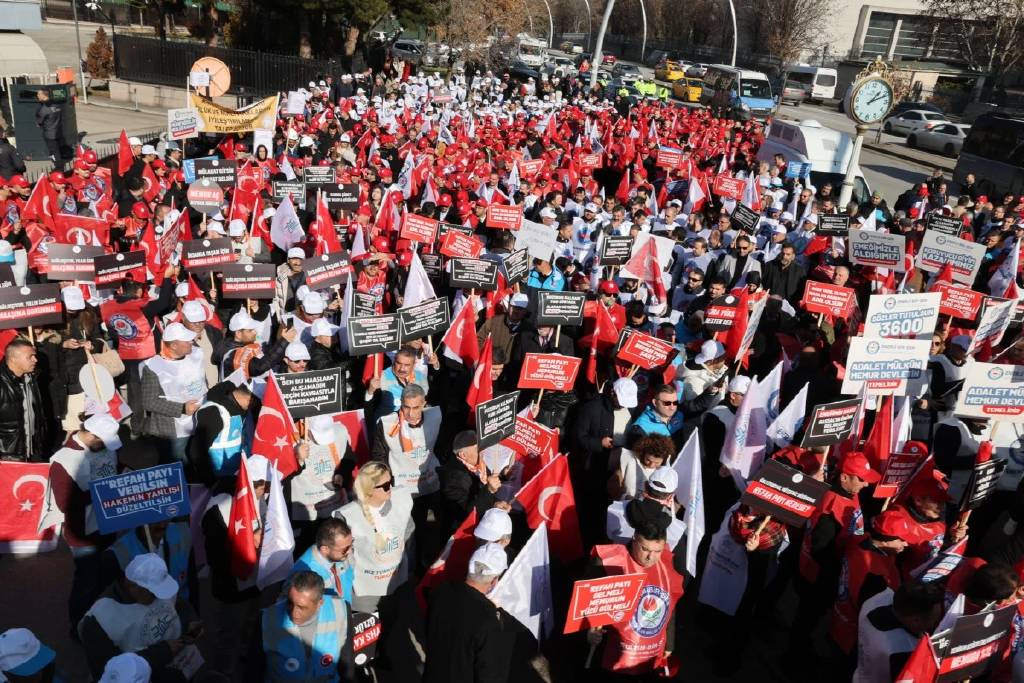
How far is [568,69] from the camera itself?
49.0m

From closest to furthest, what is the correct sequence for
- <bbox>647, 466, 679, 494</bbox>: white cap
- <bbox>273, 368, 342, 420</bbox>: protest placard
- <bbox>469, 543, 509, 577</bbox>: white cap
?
<bbox>469, 543, 509, 577</bbox>: white cap
<bbox>647, 466, 679, 494</bbox>: white cap
<bbox>273, 368, 342, 420</bbox>: protest placard

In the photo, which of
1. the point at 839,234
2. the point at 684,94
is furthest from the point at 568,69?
the point at 839,234

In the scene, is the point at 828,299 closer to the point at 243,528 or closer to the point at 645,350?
the point at 645,350

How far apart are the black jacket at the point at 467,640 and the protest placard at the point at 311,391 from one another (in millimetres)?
2169

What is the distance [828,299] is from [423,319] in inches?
174

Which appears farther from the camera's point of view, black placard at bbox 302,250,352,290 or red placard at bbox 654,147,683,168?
red placard at bbox 654,147,683,168

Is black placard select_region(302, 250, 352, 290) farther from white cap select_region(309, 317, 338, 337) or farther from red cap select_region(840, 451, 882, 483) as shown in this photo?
red cap select_region(840, 451, 882, 483)

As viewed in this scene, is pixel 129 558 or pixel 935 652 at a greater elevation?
pixel 935 652

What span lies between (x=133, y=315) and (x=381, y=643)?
13.7 ft

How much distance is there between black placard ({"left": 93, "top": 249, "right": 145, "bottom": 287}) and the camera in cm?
824

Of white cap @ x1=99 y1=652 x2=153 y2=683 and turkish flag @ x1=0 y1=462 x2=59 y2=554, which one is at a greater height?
white cap @ x1=99 y1=652 x2=153 y2=683

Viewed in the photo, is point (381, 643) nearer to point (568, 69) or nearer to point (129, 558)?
point (129, 558)

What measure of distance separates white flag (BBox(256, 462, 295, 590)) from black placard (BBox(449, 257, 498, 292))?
3.85 metres

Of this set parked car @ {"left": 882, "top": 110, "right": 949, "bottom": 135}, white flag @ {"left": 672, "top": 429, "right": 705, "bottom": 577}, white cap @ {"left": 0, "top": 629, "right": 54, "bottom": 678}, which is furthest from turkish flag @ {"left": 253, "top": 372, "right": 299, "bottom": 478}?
parked car @ {"left": 882, "top": 110, "right": 949, "bottom": 135}
